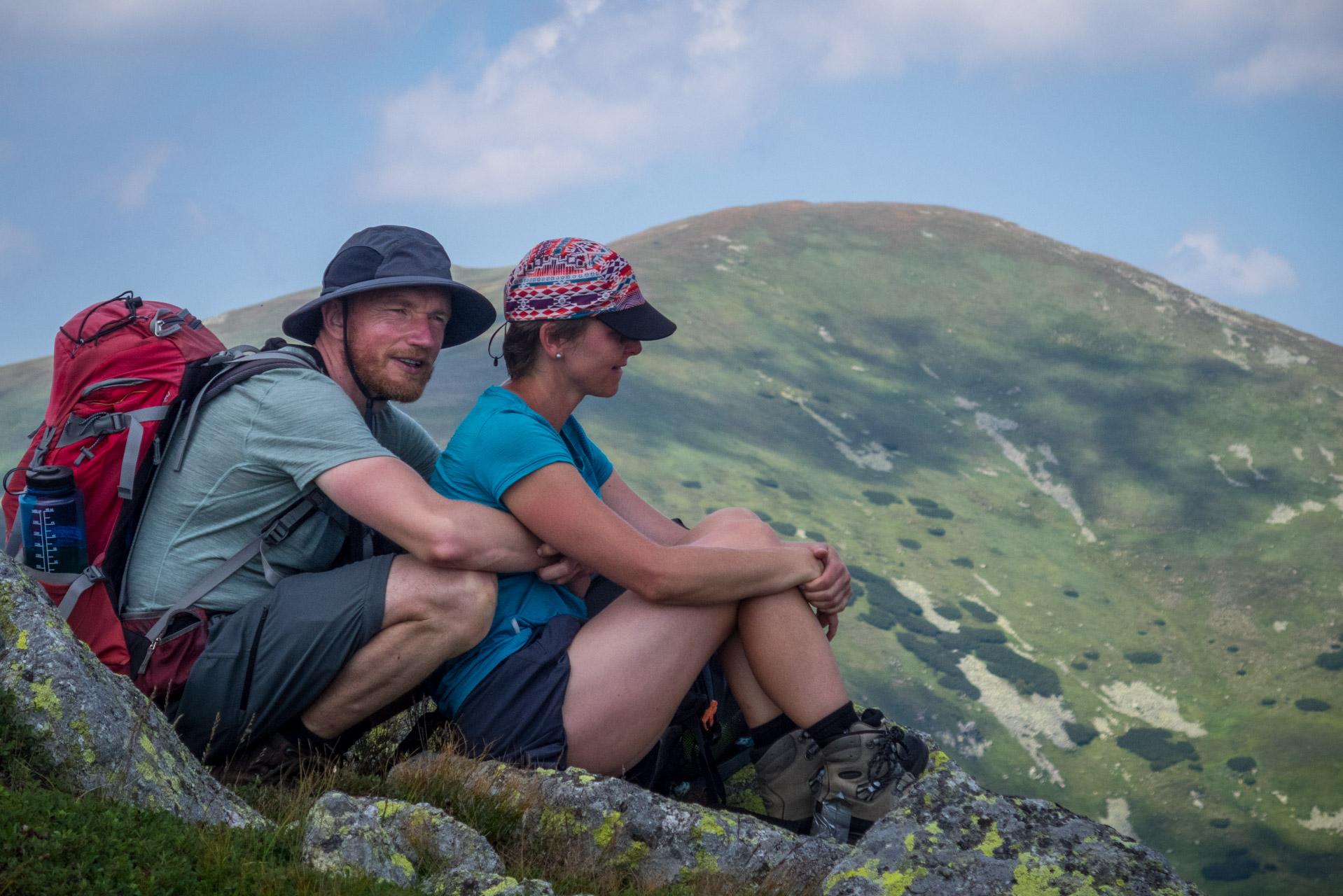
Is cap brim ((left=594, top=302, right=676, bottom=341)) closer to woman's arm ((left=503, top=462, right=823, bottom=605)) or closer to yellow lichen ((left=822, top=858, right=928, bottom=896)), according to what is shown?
woman's arm ((left=503, top=462, right=823, bottom=605))

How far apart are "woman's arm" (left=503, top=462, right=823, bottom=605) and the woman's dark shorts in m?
0.42

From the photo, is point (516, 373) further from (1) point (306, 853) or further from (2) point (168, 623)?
(1) point (306, 853)

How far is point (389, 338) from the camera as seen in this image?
4.11m

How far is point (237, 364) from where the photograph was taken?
3.66 metres

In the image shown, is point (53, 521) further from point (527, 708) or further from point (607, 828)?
point (607, 828)

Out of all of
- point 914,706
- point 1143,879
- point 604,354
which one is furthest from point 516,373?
point 914,706

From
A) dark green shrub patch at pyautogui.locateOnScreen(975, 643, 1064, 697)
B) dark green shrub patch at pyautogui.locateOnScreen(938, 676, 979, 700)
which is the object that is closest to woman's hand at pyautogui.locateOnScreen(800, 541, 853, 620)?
dark green shrub patch at pyautogui.locateOnScreen(938, 676, 979, 700)

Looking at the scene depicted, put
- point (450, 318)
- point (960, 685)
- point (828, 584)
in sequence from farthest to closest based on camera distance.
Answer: point (960, 685), point (450, 318), point (828, 584)

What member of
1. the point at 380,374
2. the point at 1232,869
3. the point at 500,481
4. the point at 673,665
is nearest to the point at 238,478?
the point at 380,374

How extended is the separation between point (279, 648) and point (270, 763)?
1.88ft

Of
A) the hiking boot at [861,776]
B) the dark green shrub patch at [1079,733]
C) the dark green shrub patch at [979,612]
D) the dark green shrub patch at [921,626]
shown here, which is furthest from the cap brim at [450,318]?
the dark green shrub patch at [979,612]

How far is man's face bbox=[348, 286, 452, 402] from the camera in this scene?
4.11 metres

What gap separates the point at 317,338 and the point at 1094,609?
28.4m

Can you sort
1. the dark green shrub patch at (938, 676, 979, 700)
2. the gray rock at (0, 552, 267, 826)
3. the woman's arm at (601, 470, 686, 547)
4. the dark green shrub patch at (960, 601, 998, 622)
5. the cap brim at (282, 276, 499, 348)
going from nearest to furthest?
the gray rock at (0, 552, 267, 826)
the cap brim at (282, 276, 499, 348)
the woman's arm at (601, 470, 686, 547)
the dark green shrub patch at (938, 676, 979, 700)
the dark green shrub patch at (960, 601, 998, 622)
